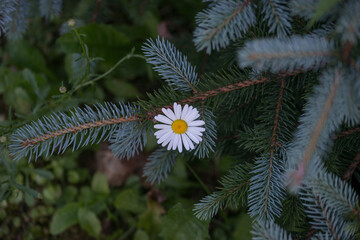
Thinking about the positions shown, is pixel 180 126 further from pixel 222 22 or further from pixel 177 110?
pixel 222 22

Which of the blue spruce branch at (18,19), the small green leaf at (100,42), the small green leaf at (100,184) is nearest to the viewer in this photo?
the blue spruce branch at (18,19)

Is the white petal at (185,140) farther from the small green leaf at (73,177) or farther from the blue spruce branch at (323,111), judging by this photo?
the small green leaf at (73,177)

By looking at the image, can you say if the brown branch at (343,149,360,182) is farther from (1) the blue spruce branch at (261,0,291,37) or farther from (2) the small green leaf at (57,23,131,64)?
(2) the small green leaf at (57,23,131,64)

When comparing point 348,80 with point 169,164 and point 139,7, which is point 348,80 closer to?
point 169,164

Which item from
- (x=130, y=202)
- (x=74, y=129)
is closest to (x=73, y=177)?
(x=130, y=202)

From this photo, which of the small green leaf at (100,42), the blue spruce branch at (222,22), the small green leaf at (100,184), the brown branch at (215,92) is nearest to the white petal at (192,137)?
the brown branch at (215,92)

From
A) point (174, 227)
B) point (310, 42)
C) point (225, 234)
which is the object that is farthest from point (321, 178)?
point (225, 234)

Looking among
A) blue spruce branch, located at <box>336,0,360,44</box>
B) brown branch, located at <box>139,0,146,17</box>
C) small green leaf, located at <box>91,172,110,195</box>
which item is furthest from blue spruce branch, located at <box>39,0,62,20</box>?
blue spruce branch, located at <box>336,0,360,44</box>
